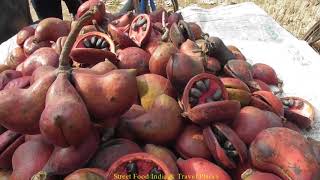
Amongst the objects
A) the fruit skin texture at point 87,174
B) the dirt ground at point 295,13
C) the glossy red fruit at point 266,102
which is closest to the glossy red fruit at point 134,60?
the glossy red fruit at point 266,102

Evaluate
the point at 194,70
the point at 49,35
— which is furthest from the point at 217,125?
the point at 49,35

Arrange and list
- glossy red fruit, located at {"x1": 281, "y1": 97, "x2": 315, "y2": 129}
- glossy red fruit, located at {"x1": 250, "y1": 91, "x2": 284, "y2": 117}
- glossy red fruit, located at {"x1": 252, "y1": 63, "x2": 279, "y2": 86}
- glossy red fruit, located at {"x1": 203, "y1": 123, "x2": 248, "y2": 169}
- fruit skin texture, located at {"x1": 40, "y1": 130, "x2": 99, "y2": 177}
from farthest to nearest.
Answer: glossy red fruit, located at {"x1": 252, "y1": 63, "x2": 279, "y2": 86} → glossy red fruit, located at {"x1": 281, "y1": 97, "x2": 315, "y2": 129} → glossy red fruit, located at {"x1": 250, "y1": 91, "x2": 284, "y2": 117} → glossy red fruit, located at {"x1": 203, "y1": 123, "x2": 248, "y2": 169} → fruit skin texture, located at {"x1": 40, "y1": 130, "x2": 99, "y2": 177}

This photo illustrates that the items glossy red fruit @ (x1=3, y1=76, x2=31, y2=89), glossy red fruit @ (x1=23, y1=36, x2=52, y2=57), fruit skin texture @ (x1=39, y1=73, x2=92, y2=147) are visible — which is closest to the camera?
fruit skin texture @ (x1=39, y1=73, x2=92, y2=147)

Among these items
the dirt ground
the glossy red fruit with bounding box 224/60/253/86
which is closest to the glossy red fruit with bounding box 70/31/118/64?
the glossy red fruit with bounding box 224/60/253/86

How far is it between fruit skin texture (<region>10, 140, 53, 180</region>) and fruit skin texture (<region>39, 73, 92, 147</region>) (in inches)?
6.4

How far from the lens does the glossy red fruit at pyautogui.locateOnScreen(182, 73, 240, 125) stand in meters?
1.31

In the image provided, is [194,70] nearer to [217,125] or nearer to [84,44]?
[217,125]

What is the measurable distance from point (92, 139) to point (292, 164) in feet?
2.13

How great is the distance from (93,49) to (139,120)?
0.42 meters

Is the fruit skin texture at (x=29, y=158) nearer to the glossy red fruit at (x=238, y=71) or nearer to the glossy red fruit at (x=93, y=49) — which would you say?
the glossy red fruit at (x=93, y=49)

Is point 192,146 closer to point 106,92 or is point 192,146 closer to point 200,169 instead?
point 200,169

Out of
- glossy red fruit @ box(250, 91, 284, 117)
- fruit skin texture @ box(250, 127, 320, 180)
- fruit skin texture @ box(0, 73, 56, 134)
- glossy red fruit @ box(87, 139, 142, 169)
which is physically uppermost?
fruit skin texture @ box(0, 73, 56, 134)

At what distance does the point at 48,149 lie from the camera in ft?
4.12

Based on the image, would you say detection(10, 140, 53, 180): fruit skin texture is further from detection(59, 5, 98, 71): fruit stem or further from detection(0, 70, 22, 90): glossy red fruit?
detection(0, 70, 22, 90): glossy red fruit
